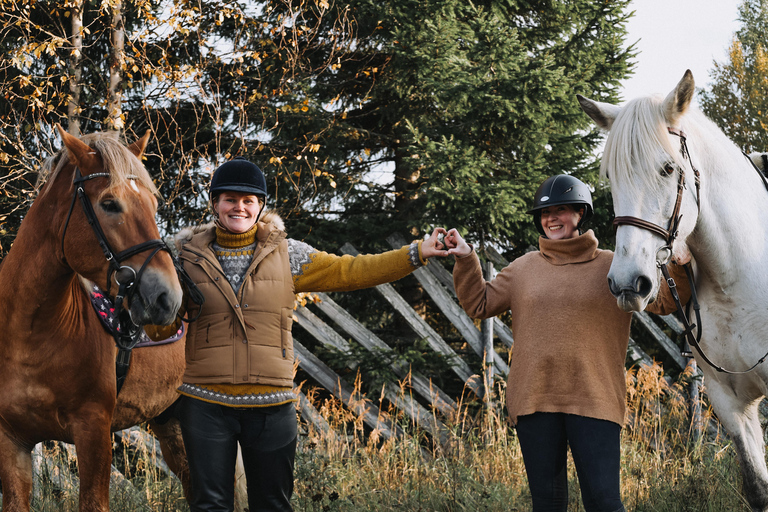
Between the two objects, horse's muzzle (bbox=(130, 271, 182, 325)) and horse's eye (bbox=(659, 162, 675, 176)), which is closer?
horse's muzzle (bbox=(130, 271, 182, 325))

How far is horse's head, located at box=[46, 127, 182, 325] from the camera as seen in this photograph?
238cm

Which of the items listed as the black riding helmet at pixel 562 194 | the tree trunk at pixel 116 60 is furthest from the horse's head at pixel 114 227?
the tree trunk at pixel 116 60

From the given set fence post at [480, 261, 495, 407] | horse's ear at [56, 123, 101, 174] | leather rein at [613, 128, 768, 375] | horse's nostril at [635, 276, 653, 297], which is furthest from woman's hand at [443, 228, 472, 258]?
fence post at [480, 261, 495, 407]

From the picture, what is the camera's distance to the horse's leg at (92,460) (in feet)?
9.71

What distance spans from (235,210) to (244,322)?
0.49 metres

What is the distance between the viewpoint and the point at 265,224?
8.89ft

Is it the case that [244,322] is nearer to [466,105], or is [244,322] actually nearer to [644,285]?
[644,285]

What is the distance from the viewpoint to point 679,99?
2578mm

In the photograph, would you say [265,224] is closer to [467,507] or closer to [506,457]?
[467,507]

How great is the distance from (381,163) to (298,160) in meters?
1.37

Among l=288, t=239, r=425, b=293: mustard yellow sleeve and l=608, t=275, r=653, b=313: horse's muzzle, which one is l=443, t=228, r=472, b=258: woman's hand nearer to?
l=288, t=239, r=425, b=293: mustard yellow sleeve

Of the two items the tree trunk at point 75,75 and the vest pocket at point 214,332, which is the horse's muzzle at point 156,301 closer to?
the vest pocket at point 214,332

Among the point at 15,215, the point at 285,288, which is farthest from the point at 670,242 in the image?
the point at 15,215

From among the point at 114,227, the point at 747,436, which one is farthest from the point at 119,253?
the point at 747,436
